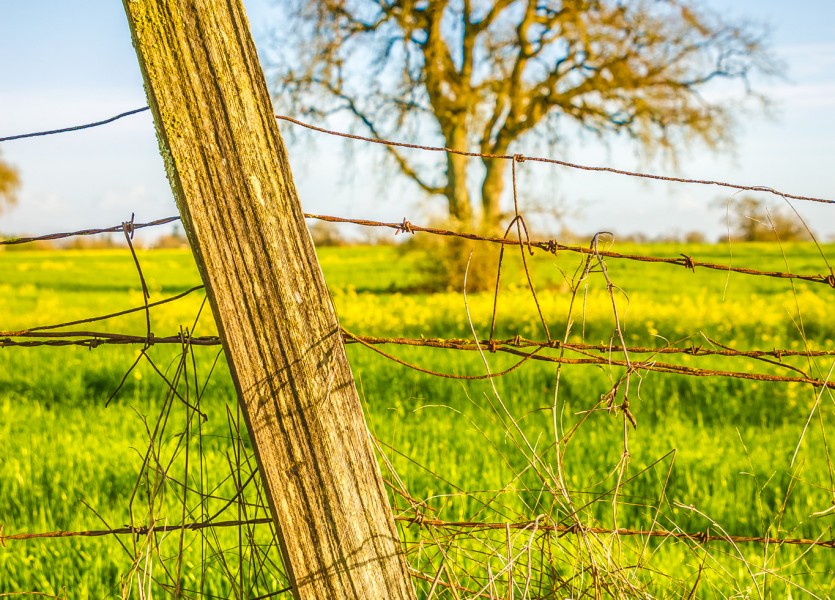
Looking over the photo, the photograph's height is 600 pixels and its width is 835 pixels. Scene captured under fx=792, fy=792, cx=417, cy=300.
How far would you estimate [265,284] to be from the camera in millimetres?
1687

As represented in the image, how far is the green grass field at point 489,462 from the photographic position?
2207 millimetres

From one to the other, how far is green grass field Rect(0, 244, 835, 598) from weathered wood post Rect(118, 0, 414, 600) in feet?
0.75

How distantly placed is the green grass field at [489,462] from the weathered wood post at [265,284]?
227 mm

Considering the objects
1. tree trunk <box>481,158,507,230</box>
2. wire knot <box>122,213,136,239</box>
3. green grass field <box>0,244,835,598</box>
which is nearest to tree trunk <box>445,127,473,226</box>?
tree trunk <box>481,158,507,230</box>

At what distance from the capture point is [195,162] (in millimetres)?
1663

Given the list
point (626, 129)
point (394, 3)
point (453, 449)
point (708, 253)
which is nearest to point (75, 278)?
point (394, 3)

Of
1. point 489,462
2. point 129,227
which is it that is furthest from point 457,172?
point 129,227

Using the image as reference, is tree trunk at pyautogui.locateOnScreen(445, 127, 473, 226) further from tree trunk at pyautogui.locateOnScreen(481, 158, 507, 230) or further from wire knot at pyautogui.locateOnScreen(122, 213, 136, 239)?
wire knot at pyautogui.locateOnScreen(122, 213, 136, 239)

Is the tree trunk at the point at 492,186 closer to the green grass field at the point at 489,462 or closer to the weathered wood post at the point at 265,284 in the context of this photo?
the green grass field at the point at 489,462

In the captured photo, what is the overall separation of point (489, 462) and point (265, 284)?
8.69 feet

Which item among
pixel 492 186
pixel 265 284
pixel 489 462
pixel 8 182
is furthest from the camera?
pixel 8 182

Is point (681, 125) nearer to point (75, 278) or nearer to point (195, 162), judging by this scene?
point (75, 278)

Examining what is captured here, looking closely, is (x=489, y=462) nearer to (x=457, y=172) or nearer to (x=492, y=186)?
(x=457, y=172)

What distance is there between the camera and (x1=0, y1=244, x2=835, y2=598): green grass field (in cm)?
221
